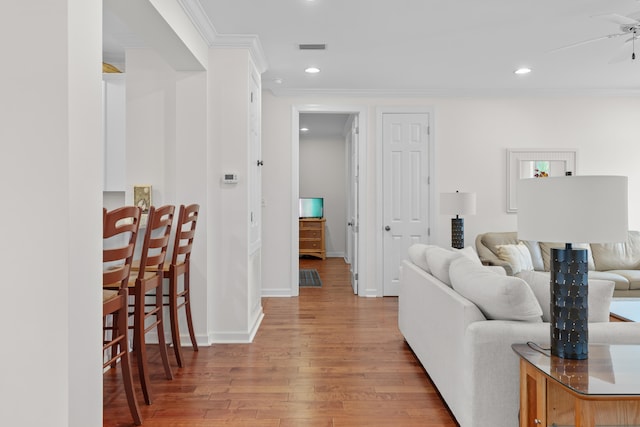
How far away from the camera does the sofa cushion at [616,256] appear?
195 inches

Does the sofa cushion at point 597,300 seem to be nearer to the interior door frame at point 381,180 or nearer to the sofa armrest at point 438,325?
the sofa armrest at point 438,325

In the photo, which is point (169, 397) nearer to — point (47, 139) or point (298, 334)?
point (298, 334)

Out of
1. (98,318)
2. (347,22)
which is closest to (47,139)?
(98,318)

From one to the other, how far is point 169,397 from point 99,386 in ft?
3.42

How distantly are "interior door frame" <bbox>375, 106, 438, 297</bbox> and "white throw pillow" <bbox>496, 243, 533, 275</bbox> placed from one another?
0.93 m

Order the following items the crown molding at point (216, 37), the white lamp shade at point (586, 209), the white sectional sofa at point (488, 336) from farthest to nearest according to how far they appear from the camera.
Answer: the crown molding at point (216, 37) < the white sectional sofa at point (488, 336) < the white lamp shade at point (586, 209)

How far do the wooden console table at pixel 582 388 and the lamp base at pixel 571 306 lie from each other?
0.17ft

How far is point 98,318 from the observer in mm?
1754

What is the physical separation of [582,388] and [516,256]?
3603mm

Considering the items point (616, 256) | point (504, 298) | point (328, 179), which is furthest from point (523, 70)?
point (328, 179)

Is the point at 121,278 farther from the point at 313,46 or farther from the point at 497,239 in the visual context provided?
the point at 497,239

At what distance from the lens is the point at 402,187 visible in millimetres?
5648

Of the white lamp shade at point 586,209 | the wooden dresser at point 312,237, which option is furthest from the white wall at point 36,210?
the wooden dresser at point 312,237

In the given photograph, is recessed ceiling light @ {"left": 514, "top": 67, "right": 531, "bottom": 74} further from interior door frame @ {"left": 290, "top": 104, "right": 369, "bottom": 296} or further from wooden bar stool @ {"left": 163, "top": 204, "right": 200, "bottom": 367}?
wooden bar stool @ {"left": 163, "top": 204, "right": 200, "bottom": 367}
